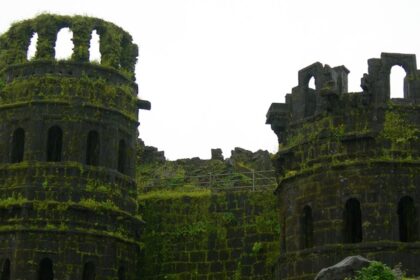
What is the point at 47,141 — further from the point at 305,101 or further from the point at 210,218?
the point at 305,101

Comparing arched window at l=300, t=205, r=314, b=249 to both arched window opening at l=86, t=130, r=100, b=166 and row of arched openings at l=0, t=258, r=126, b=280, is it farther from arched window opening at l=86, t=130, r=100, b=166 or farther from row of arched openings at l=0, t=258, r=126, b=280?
arched window opening at l=86, t=130, r=100, b=166

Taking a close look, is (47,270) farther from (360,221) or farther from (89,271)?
(360,221)

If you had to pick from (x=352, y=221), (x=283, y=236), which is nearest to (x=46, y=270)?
(x=283, y=236)

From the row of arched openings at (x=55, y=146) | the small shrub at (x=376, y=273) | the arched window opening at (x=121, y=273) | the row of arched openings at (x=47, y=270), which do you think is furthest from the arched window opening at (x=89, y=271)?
the small shrub at (x=376, y=273)

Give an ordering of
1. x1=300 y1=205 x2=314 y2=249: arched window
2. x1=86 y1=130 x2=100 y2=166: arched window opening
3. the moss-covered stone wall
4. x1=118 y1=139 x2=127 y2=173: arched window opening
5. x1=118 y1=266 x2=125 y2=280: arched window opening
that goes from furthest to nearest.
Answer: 1. x1=118 y1=139 x2=127 y2=173: arched window opening
2. the moss-covered stone wall
3. x1=86 y1=130 x2=100 y2=166: arched window opening
4. x1=118 y1=266 x2=125 y2=280: arched window opening
5. x1=300 y1=205 x2=314 y2=249: arched window

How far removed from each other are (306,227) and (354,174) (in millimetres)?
2090

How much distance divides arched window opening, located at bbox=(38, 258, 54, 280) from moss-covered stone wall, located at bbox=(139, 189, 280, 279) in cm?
411

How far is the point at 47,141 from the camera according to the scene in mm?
31078

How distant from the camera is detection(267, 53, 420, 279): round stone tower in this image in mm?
26797

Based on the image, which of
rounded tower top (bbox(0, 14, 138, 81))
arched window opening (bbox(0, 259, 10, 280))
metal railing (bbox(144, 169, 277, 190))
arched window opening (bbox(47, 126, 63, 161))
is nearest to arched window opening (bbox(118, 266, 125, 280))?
arched window opening (bbox(0, 259, 10, 280))

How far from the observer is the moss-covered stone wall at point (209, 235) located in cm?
3203

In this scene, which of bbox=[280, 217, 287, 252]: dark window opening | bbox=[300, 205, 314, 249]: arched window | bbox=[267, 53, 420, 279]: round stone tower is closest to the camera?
bbox=[267, 53, 420, 279]: round stone tower

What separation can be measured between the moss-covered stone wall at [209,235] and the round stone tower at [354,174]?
3144 mm

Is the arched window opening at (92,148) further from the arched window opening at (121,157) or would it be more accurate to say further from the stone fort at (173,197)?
the arched window opening at (121,157)
